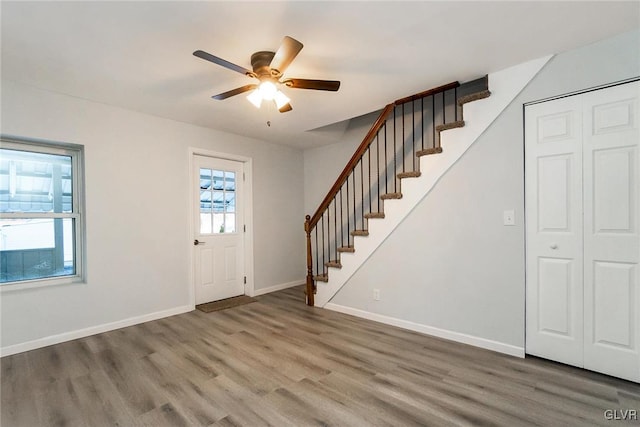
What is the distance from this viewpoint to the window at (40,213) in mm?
2828

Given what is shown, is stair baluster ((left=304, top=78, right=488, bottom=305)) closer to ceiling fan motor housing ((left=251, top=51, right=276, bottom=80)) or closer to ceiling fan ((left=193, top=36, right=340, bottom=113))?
ceiling fan ((left=193, top=36, right=340, bottom=113))

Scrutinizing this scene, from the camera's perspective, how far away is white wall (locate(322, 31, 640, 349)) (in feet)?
7.54

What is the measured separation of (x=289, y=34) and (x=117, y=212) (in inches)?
106

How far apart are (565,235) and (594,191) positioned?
38 centimetres

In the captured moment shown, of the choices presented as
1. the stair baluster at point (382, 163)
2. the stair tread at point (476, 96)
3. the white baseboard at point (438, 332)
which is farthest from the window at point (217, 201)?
the stair tread at point (476, 96)

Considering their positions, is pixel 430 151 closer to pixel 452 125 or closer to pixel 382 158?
pixel 452 125

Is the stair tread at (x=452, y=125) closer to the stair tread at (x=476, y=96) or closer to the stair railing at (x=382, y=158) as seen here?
the stair railing at (x=382, y=158)

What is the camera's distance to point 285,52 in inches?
75.0

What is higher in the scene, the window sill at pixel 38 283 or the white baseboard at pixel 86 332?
the window sill at pixel 38 283

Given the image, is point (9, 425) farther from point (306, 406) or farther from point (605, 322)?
point (605, 322)

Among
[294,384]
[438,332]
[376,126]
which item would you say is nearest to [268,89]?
[376,126]

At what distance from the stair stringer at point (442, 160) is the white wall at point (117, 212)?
2.13 metres

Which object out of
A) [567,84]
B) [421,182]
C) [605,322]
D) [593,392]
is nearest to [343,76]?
[421,182]

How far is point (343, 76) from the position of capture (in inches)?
106
